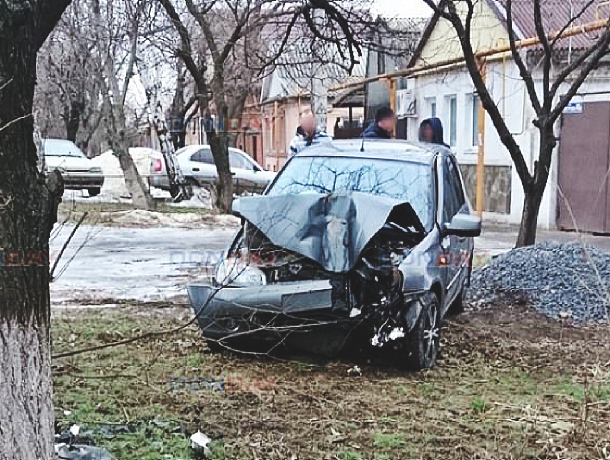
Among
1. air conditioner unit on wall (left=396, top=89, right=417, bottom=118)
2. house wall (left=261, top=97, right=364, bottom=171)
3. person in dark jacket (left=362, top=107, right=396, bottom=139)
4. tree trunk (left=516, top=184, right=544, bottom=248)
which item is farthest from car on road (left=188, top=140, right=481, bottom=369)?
house wall (left=261, top=97, right=364, bottom=171)

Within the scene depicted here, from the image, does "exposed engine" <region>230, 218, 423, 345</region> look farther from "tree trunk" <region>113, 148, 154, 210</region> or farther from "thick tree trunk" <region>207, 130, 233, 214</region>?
"tree trunk" <region>113, 148, 154, 210</region>

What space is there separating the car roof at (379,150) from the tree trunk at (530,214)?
3633mm

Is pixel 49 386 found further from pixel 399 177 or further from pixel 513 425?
pixel 399 177

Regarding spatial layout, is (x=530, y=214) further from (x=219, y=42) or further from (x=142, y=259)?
(x=219, y=42)

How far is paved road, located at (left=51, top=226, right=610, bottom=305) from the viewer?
1008 centimetres

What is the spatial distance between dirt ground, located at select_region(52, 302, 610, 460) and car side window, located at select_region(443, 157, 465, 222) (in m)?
1.15

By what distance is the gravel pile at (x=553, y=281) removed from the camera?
28.0ft

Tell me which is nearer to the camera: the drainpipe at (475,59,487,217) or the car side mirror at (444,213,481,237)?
the car side mirror at (444,213,481,237)

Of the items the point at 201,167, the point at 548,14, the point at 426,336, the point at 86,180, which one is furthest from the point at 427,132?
the point at 86,180

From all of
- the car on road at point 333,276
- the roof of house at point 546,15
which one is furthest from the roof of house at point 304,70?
the car on road at point 333,276

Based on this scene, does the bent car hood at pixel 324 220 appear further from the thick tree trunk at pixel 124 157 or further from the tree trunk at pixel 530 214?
the thick tree trunk at pixel 124 157

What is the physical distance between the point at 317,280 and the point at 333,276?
0.39 feet

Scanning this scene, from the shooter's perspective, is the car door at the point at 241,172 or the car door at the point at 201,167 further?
the car door at the point at 201,167

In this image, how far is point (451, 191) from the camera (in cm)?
772
